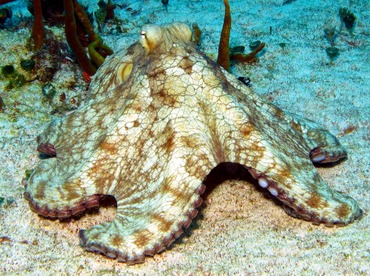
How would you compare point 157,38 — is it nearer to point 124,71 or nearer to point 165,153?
point 124,71

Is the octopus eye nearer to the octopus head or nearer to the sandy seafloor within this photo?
the octopus head

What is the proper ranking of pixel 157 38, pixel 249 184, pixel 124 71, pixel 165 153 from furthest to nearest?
pixel 249 184
pixel 124 71
pixel 157 38
pixel 165 153

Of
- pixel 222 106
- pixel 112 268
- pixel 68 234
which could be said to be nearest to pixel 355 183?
pixel 222 106

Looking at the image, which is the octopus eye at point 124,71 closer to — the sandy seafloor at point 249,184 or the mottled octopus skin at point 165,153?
the mottled octopus skin at point 165,153

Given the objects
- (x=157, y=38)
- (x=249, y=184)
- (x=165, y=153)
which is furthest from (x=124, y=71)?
(x=249, y=184)

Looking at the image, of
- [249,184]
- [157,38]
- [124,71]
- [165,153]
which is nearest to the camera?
[165,153]

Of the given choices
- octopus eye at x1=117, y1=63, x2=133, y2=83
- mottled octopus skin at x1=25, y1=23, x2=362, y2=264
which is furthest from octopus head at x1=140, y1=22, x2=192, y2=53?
octopus eye at x1=117, y1=63, x2=133, y2=83

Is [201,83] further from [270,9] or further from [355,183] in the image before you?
[270,9]
